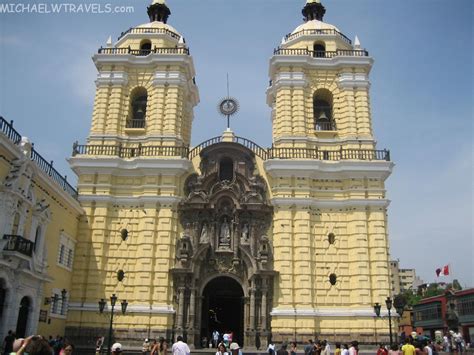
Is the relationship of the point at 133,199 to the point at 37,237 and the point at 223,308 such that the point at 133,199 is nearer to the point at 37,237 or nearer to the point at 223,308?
the point at 37,237

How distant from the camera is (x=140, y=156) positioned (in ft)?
93.0

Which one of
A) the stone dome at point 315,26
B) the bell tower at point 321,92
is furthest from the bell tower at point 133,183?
the stone dome at point 315,26

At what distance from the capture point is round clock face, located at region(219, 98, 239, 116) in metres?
31.3

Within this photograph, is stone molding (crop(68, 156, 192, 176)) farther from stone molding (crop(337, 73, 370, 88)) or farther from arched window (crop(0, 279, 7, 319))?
stone molding (crop(337, 73, 370, 88))

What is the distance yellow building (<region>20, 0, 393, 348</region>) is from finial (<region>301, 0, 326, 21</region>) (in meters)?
3.90

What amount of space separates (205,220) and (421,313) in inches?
1655

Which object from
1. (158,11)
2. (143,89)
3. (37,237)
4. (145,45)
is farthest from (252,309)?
(158,11)

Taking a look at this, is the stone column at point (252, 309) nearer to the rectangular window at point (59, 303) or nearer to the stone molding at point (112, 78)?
the rectangular window at point (59, 303)

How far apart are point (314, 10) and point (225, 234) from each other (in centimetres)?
1798

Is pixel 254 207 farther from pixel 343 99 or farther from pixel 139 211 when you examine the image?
pixel 343 99

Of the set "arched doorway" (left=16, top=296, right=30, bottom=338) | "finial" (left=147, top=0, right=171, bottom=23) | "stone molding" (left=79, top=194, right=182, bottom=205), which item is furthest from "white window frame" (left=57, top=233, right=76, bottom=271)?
"finial" (left=147, top=0, right=171, bottom=23)

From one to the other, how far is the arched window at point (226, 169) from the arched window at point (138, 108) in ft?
18.9

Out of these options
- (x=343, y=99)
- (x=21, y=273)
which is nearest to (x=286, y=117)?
(x=343, y=99)

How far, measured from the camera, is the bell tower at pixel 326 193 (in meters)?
25.4
